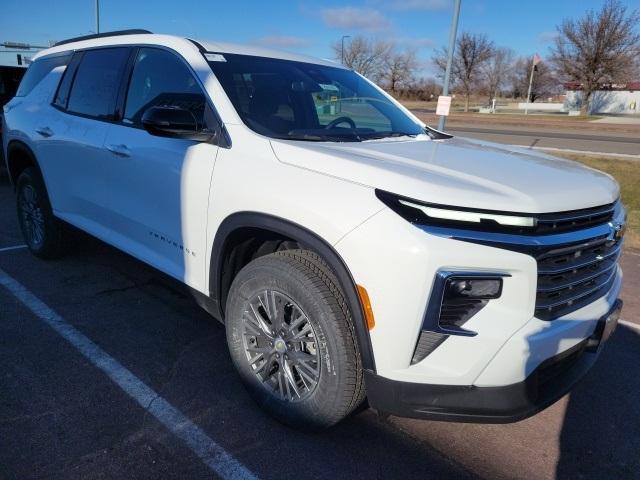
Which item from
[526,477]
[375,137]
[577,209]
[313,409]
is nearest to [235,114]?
[375,137]

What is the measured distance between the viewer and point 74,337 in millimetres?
3533

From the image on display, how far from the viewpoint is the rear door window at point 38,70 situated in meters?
4.59

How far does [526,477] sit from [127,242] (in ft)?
9.01

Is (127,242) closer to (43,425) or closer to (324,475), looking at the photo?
(43,425)

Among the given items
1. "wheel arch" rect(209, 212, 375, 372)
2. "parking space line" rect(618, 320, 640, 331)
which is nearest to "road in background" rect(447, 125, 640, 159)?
"parking space line" rect(618, 320, 640, 331)

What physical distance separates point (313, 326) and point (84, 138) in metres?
2.52

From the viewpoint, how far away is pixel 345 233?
84.1 inches

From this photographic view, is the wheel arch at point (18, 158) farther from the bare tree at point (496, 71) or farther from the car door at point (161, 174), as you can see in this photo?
the bare tree at point (496, 71)

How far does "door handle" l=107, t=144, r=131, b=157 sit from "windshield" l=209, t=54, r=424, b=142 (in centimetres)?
82

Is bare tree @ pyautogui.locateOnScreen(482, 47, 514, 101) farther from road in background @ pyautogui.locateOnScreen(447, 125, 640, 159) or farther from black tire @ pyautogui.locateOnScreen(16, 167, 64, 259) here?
black tire @ pyautogui.locateOnScreen(16, 167, 64, 259)

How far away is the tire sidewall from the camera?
2295 mm

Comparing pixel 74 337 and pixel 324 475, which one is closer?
pixel 324 475

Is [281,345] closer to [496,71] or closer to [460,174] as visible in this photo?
[460,174]

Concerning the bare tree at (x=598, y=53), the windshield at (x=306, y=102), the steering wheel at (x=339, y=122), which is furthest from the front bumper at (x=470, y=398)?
the bare tree at (x=598, y=53)
